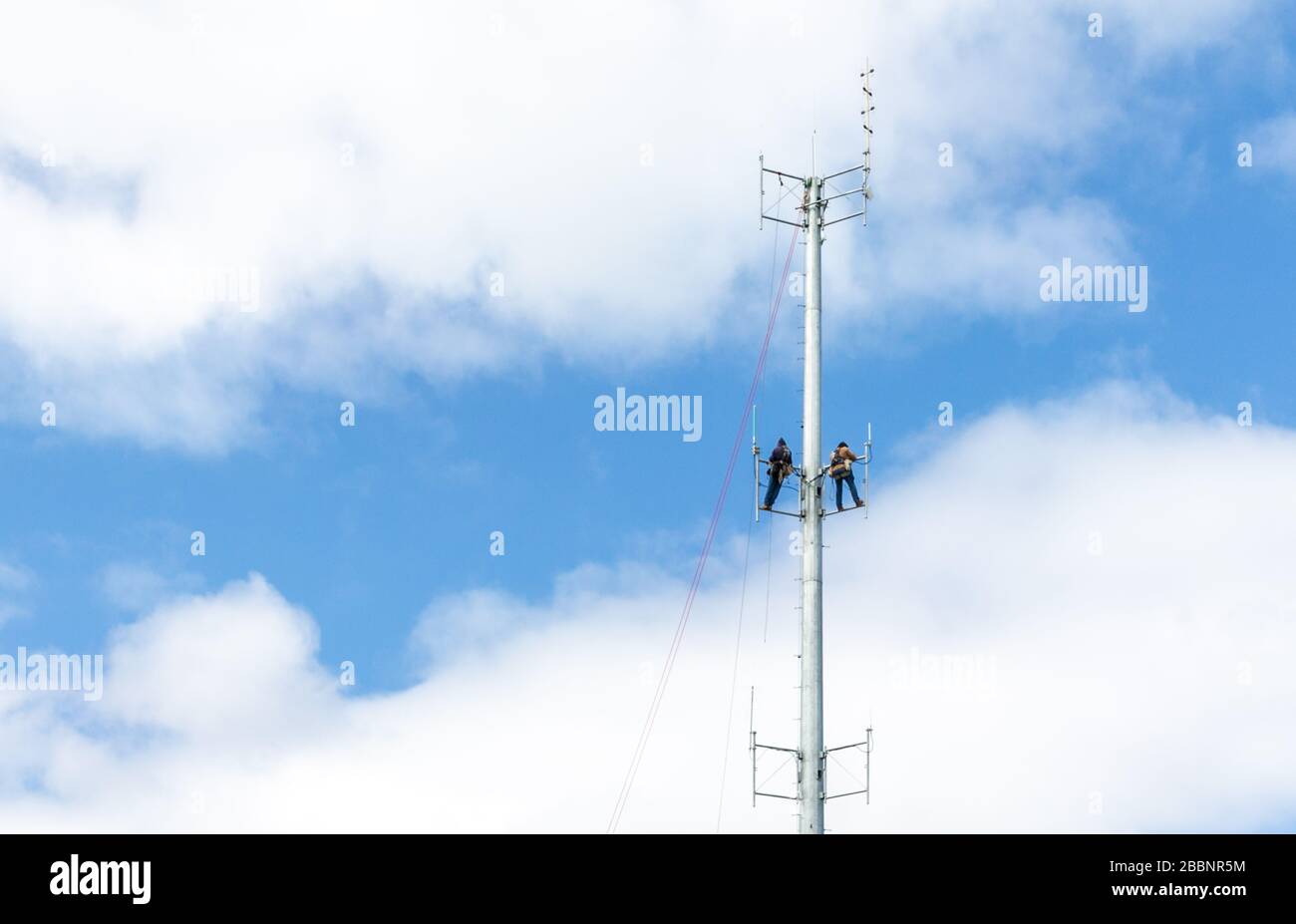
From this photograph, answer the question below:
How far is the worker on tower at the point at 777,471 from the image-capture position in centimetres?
3438

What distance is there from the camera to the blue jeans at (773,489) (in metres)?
34.4

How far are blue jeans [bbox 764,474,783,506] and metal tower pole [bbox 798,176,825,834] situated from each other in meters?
0.56

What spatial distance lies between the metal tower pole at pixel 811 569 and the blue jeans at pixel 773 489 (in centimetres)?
56

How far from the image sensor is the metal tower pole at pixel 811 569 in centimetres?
3216

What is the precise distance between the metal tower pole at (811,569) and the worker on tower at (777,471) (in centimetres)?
34

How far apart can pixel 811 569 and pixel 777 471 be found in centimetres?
218

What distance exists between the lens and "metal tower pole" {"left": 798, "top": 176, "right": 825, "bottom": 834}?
1266 inches

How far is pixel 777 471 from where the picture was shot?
34406 millimetres
